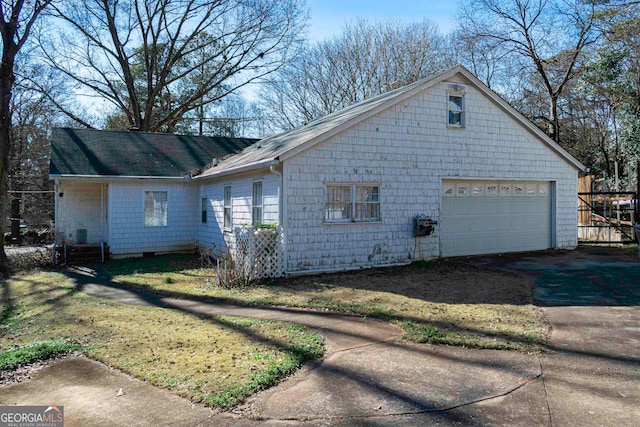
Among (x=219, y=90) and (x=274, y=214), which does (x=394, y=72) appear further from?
(x=274, y=214)

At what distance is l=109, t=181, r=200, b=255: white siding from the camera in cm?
1502

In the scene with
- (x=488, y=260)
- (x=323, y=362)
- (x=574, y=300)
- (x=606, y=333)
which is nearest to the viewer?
(x=323, y=362)

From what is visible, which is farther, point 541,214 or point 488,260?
point 541,214

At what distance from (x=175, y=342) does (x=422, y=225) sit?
802 cm

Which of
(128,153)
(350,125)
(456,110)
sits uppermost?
(456,110)

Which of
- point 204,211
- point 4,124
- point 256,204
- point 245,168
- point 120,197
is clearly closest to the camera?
point 245,168

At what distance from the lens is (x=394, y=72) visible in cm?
2989

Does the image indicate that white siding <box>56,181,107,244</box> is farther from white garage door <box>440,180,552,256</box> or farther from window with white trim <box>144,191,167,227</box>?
white garage door <box>440,180,552,256</box>

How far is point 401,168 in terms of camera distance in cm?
1201

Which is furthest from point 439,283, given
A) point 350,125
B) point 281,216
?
point 350,125

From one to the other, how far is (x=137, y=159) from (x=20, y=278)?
613 centimetres

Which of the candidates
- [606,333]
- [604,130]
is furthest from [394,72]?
[606,333]

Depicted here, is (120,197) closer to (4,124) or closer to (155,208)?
(155,208)

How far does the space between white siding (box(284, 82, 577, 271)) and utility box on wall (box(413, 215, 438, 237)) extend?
148mm
